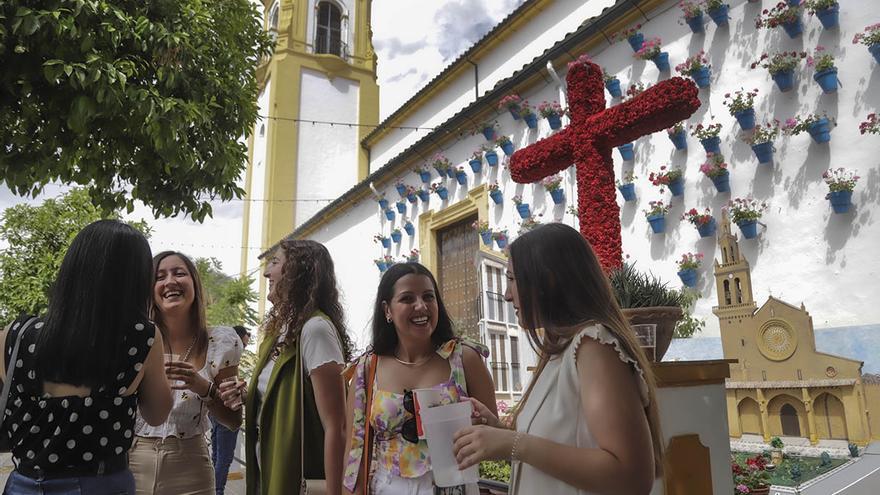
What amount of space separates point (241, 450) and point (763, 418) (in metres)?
6.14

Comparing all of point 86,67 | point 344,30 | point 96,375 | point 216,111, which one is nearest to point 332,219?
point 344,30

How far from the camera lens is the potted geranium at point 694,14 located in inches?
257

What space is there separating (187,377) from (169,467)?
399 millimetres

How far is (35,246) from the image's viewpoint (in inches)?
507

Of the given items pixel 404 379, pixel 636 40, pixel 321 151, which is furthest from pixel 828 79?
pixel 321 151

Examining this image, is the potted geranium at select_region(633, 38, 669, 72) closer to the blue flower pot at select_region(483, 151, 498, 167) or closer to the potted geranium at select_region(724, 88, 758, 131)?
the potted geranium at select_region(724, 88, 758, 131)

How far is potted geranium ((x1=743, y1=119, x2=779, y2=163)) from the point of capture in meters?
5.66

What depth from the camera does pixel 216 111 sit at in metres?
5.02

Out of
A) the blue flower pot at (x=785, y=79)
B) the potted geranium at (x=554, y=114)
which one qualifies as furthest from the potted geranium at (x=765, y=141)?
the potted geranium at (x=554, y=114)

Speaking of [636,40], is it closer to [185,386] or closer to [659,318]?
[659,318]

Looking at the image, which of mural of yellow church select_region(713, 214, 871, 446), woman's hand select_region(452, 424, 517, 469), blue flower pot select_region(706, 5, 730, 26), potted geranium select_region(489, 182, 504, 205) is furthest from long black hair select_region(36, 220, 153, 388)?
potted geranium select_region(489, 182, 504, 205)

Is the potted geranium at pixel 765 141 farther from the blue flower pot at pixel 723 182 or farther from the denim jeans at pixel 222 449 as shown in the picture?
the denim jeans at pixel 222 449

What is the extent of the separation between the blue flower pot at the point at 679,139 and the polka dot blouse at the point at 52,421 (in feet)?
20.4

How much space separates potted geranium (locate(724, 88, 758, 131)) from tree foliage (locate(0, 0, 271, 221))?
191 inches
